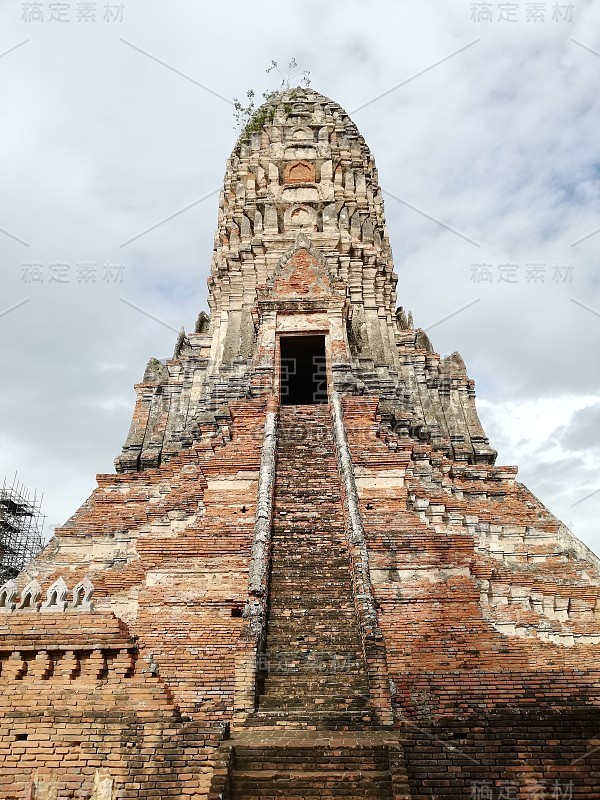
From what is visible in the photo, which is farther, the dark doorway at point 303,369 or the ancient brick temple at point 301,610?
the dark doorway at point 303,369

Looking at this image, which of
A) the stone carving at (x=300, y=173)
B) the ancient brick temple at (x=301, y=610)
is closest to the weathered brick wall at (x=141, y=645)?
the ancient brick temple at (x=301, y=610)

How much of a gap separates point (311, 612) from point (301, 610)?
0.50ft

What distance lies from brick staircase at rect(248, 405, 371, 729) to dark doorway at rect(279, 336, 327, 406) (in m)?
5.12

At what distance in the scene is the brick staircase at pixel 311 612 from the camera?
308 inches

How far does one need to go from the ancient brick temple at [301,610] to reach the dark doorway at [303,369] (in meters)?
0.11

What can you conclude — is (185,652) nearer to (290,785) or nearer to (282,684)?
(282,684)

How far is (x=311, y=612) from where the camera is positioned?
939 centimetres

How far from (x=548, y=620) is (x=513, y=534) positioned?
378 cm

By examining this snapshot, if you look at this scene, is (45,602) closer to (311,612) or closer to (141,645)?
(141,645)

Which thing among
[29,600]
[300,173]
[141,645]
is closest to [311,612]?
[141,645]

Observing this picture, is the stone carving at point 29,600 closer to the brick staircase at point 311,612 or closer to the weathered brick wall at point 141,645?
the weathered brick wall at point 141,645

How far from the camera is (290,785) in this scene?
662 centimetres

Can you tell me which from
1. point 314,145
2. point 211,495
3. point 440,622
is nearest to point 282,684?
point 440,622

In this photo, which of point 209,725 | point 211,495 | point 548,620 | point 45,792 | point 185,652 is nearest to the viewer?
point 45,792
